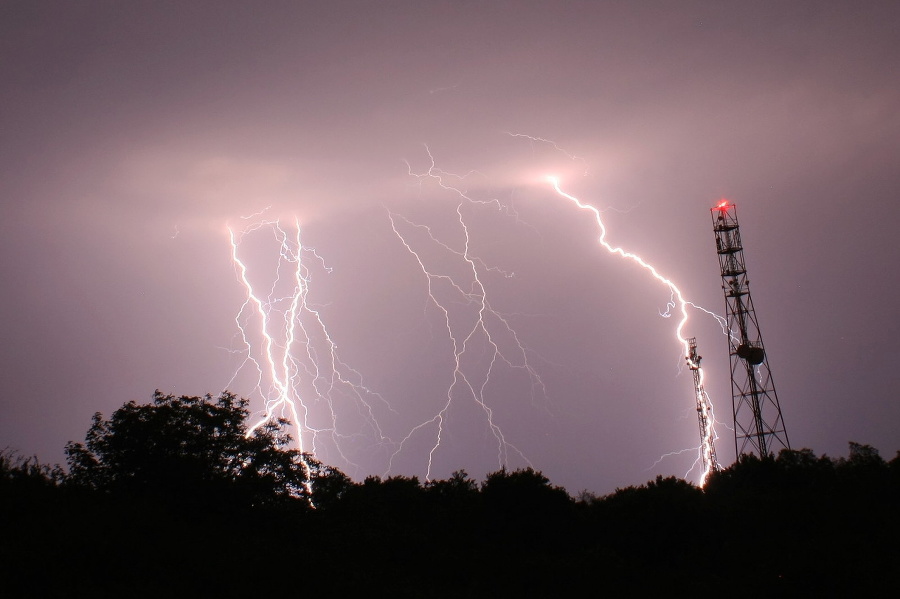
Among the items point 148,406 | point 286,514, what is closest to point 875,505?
point 286,514

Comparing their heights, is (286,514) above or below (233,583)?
above

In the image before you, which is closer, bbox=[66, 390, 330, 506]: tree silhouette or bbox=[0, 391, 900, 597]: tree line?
bbox=[0, 391, 900, 597]: tree line

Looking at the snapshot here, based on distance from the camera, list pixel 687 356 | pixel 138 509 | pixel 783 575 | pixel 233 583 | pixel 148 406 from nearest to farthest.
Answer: pixel 233 583
pixel 783 575
pixel 138 509
pixel 148 406
pixel 687 356

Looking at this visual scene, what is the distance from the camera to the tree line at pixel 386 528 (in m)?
14.1

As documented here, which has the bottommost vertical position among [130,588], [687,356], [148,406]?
[130,588]

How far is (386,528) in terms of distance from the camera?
20594 mm

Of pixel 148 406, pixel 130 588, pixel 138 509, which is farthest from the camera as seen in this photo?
pixel 148 406

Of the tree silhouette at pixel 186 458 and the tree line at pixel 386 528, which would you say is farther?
the tree silhouette at pixel 186 458

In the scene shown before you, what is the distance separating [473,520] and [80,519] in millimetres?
11762

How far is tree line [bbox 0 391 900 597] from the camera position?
46.1 ft

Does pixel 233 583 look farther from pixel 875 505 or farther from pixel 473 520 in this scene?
pixel 875 505

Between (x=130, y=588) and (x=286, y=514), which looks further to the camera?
(x=286, y=514)

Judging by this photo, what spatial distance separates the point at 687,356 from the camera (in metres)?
35.5

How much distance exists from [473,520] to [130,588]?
1226cm
